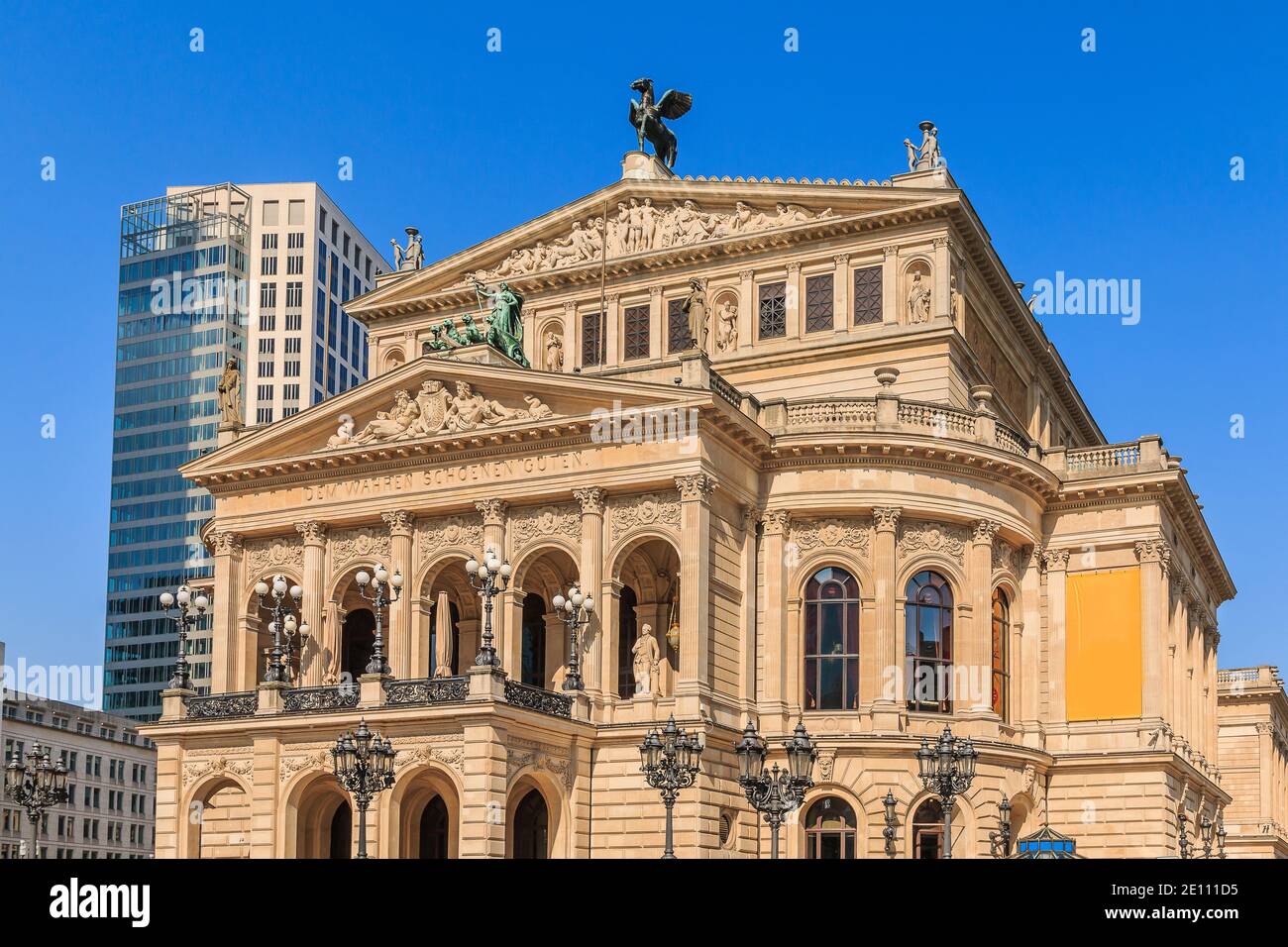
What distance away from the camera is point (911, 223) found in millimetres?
54375

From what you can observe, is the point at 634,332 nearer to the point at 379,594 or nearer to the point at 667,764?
the point at 379,594

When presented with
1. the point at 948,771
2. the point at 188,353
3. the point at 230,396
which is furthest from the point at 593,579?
the point at 188,353

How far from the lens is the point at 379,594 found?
4234 centimetres

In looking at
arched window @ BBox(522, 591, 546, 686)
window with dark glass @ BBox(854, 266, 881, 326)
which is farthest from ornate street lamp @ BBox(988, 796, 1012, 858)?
window with dark glass @ BBox(854, 266, 881, 326)

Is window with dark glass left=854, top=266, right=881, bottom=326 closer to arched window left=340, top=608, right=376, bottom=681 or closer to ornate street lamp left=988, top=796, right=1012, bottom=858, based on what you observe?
ornate street lamp left=988, top=796, right=1012, bottom=858

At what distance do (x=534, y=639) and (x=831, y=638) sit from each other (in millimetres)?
9437

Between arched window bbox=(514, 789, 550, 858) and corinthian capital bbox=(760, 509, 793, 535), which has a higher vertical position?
corinthian capital bbox=(760, 509, 793, 535)

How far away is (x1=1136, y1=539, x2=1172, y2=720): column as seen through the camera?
5022 cm

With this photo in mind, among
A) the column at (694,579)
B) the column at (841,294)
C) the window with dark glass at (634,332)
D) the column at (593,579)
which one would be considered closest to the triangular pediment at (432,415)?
the column at (593,579)

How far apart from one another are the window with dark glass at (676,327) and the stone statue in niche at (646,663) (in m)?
12.5

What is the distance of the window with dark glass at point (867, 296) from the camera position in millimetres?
54844
